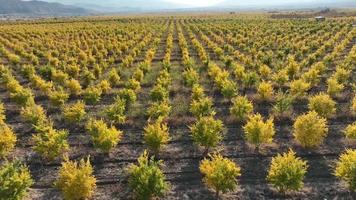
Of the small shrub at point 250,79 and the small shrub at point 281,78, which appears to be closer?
the small shrub at point 250,79

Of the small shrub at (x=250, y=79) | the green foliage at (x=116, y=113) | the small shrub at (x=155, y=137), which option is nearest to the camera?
the small shrub at (x=155, y=137)

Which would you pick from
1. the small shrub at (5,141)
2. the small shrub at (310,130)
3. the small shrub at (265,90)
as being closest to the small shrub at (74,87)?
the small shrub at (5,141)

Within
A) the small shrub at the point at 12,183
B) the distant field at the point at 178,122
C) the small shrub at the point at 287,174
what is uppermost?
the small shrub at the point at 12,183

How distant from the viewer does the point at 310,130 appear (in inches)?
607

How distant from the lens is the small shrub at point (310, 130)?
15368 mm

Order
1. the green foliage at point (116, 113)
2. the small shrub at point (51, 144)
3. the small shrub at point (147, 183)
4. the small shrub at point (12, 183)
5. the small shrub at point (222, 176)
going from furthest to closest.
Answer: the green foliage at point (116, 113)
the small shrub at point (51, 144)
the small shrub at point (222, 176)
the small shrub at point (147, 183)
the small shrub at point (12, 183)

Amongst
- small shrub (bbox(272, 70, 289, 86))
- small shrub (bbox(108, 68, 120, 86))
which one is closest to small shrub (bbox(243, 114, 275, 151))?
small shrub (bbox(272, 70, 289, 86))

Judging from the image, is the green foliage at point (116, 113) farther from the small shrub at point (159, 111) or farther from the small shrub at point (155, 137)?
the small shrub at point (155, 137)

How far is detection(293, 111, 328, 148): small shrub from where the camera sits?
50.4 ft

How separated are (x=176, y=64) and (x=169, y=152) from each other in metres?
18.8

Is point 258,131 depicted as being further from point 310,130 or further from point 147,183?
point 147,183

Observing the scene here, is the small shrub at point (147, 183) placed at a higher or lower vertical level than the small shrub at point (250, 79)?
higher

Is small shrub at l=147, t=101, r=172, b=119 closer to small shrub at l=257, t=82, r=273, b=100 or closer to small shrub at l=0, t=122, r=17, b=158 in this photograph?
small shrub at l=257, t=82, r=273, b=100

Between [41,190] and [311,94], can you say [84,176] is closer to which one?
[41,190]
